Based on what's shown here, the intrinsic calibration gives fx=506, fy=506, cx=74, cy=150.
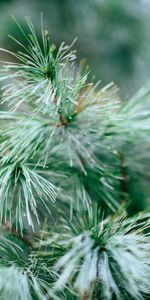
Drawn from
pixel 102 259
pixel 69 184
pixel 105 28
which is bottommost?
pixel 102 259

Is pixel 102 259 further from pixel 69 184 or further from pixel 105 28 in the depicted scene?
pixel 105 28

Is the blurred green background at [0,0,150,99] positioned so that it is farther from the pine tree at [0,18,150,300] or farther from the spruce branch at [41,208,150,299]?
the spruce branch at [41,208,150,299]

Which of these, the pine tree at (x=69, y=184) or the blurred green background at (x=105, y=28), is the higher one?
the blurred green background at (x=105, y=28)

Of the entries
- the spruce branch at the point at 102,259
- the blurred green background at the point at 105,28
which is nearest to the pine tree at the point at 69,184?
the spruce branch at the point at 102,259

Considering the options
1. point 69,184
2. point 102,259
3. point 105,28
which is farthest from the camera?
point 105,28

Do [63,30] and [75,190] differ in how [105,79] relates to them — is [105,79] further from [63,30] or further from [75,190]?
[75,190]

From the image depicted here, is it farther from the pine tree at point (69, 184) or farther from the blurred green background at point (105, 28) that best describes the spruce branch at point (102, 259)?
the blurred green background at point (105, 28)

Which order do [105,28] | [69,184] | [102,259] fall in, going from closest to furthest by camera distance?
[102,259], [69,184], [105,28]

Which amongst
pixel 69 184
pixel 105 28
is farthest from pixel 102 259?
pixel 105 28

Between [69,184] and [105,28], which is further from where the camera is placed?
[105,28]
